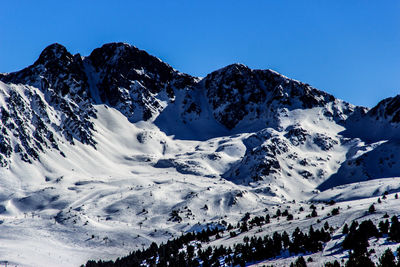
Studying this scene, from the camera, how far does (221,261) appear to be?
94.8m

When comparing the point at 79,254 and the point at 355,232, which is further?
the point at 79,254

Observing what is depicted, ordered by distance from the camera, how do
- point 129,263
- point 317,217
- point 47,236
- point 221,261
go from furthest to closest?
point 47,236
point 129,263
point 317,217
point 221,261

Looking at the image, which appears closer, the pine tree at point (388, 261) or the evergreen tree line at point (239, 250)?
the pine tree at point (388, 261)

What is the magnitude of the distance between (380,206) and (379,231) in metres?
23.9

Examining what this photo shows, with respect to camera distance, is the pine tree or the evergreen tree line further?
the evergreen tree line

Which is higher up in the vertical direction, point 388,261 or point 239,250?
point 239,250

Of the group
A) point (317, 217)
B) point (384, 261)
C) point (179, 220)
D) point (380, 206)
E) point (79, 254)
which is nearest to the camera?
point (384, 261)

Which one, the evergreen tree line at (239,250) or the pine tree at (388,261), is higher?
the evergreen tree line at (239,250)

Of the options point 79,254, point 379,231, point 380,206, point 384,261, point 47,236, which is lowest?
point 384,261

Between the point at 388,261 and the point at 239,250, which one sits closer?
the point at 388,261

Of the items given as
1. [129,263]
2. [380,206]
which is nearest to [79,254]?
[129,263]

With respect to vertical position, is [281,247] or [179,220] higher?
[179,220]

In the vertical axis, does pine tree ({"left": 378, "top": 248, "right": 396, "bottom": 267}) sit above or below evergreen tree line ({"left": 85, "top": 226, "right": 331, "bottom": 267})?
below

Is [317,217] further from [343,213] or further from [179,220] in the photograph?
[179,220]
